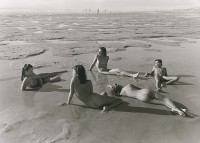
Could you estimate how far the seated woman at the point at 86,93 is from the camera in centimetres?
552

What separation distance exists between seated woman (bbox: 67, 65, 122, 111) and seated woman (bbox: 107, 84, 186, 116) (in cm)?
64

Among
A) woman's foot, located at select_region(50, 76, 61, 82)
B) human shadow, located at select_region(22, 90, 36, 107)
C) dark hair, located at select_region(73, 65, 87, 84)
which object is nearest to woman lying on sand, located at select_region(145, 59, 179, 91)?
dark hair, located at select_region(73, 65, 87, 84)

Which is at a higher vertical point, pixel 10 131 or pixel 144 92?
pixel 144 92

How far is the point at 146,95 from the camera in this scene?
5.78 metres

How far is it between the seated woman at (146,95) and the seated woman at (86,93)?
2.10ft

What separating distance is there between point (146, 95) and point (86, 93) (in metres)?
1.35

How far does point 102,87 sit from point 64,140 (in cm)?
303

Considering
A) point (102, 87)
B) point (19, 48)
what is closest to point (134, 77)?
point (102, 87)

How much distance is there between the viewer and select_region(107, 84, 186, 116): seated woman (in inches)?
213

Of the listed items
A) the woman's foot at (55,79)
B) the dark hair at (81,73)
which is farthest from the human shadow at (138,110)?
the woman's foot at (55,79)

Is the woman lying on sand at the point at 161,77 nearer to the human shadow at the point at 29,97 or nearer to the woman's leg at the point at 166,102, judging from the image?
the woman's leg at the point at 166,102

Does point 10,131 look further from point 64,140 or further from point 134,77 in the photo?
point 134,77

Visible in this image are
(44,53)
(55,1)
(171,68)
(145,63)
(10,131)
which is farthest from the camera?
(55,1)

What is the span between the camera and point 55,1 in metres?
110
